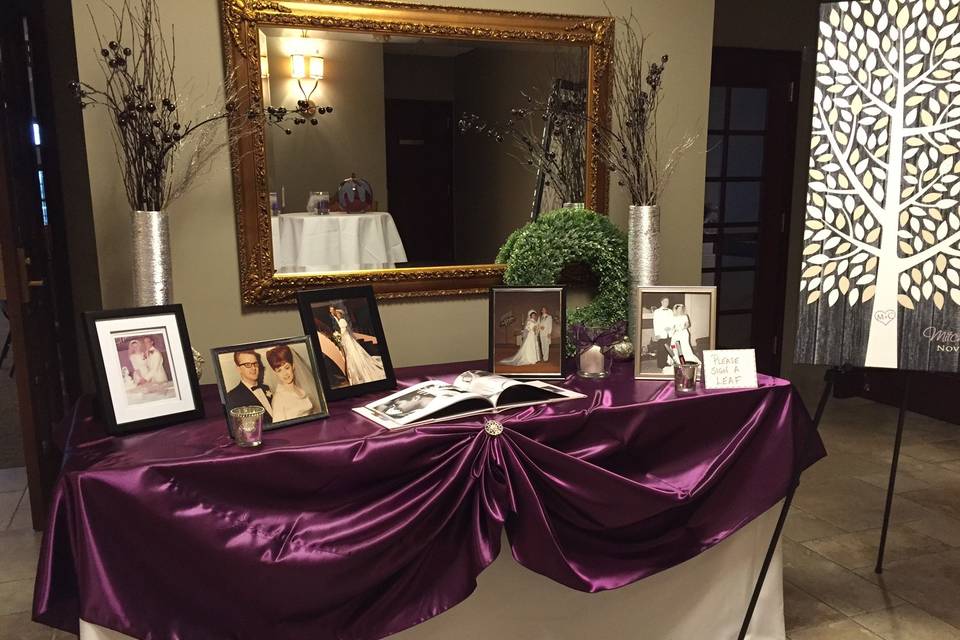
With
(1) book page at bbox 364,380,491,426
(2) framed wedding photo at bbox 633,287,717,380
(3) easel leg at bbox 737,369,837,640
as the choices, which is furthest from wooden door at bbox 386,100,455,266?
(3) easel leg at bbox 737,369,837,640

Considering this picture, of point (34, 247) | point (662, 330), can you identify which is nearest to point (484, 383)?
point (662, 330)

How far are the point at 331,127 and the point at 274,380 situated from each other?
84 cm

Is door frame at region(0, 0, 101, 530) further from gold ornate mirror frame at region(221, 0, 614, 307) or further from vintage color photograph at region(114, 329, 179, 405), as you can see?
vintage color photograph at region(114, 329, 179, 405)

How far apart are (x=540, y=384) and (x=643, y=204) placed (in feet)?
2.57

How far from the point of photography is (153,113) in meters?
2.09

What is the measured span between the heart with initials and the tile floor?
1070 mm

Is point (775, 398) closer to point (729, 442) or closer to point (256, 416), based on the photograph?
point (729, 442)

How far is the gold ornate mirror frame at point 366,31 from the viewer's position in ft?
7.20

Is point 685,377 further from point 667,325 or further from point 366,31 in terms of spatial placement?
point 366,31

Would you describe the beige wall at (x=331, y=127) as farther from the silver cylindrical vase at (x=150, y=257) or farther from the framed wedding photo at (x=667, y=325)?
the framed wedding photo at (x=667, y=325)

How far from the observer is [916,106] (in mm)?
1945

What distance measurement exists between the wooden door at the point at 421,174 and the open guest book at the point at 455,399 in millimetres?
553

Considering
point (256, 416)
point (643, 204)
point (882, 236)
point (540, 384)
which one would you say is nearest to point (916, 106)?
point (882, 236)

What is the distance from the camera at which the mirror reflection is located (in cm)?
229
